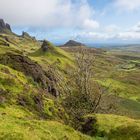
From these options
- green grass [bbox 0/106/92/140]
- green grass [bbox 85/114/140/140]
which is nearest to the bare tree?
green grass [bbox 85/114/140/140]

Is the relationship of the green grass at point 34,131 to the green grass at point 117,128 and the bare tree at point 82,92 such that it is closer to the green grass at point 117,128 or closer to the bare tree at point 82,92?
the green grass at point 117,128

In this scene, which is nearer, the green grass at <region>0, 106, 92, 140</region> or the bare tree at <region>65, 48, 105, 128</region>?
the green grass at <region>0, 106, 92, 140</region>

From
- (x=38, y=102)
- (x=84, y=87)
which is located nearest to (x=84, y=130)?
→ (x=84, y=87)

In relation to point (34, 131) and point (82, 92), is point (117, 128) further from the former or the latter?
point (82, 92)

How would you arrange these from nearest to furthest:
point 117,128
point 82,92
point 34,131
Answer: point 34,131, point 117,128, point 82,92

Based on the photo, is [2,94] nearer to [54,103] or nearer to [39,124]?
[54,103]

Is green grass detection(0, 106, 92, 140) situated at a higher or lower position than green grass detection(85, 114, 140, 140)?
higher

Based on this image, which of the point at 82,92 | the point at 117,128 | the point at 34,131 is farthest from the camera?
the point at 82,92

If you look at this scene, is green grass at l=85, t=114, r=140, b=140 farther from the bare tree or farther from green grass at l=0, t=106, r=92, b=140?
the bare tree

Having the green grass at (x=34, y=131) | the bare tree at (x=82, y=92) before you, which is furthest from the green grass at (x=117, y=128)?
the bare tree at (x=82, y=92)

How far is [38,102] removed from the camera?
5691cm

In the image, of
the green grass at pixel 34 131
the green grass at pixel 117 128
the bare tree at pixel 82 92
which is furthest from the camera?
the bare tree at pixel 82 92

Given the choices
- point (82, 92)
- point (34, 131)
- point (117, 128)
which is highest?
point (34, 131)

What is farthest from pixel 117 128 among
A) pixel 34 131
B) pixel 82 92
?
pixel 82 92
